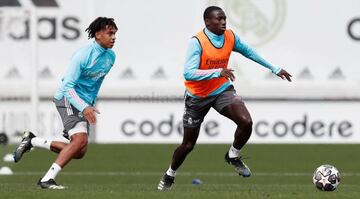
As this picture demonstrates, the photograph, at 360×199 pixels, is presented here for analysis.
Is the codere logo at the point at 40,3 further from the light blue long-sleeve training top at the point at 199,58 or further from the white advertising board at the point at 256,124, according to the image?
the light blue long-sleeve training top at the point at 199,58

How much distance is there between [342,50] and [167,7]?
4416 millimetres

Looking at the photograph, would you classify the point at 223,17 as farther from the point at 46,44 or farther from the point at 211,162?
the point at 46,44

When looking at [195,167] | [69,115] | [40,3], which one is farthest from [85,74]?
[40,3]

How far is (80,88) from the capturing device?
16000 mm

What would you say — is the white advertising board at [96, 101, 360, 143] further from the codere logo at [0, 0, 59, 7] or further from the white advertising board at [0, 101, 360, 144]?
the codere logo at [0, 0, 59, 7]

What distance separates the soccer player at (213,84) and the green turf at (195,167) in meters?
1.09

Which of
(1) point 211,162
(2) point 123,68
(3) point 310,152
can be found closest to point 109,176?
(1) point 211,162

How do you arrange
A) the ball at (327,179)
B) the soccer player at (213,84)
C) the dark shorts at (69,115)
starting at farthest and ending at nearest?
the soccer player at (213,84) → the ball at (327,179) → the dark shorts at (69,115)

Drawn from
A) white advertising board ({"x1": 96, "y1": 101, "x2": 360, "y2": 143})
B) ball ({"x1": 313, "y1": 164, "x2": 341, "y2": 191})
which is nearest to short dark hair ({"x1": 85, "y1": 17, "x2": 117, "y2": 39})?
ball ({"x1": 313, "y1": 164, "x2": 341, "y2": 191})

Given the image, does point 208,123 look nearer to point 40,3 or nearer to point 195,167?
point 40,3

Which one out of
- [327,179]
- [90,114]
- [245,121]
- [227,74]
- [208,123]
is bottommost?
[208,123]

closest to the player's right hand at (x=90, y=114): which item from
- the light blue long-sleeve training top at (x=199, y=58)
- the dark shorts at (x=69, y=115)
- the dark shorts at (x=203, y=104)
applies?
the dark shorts at (x=69, y=115)

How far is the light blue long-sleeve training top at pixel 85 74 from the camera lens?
51.0 ft

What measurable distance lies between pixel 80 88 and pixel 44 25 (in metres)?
15.1
